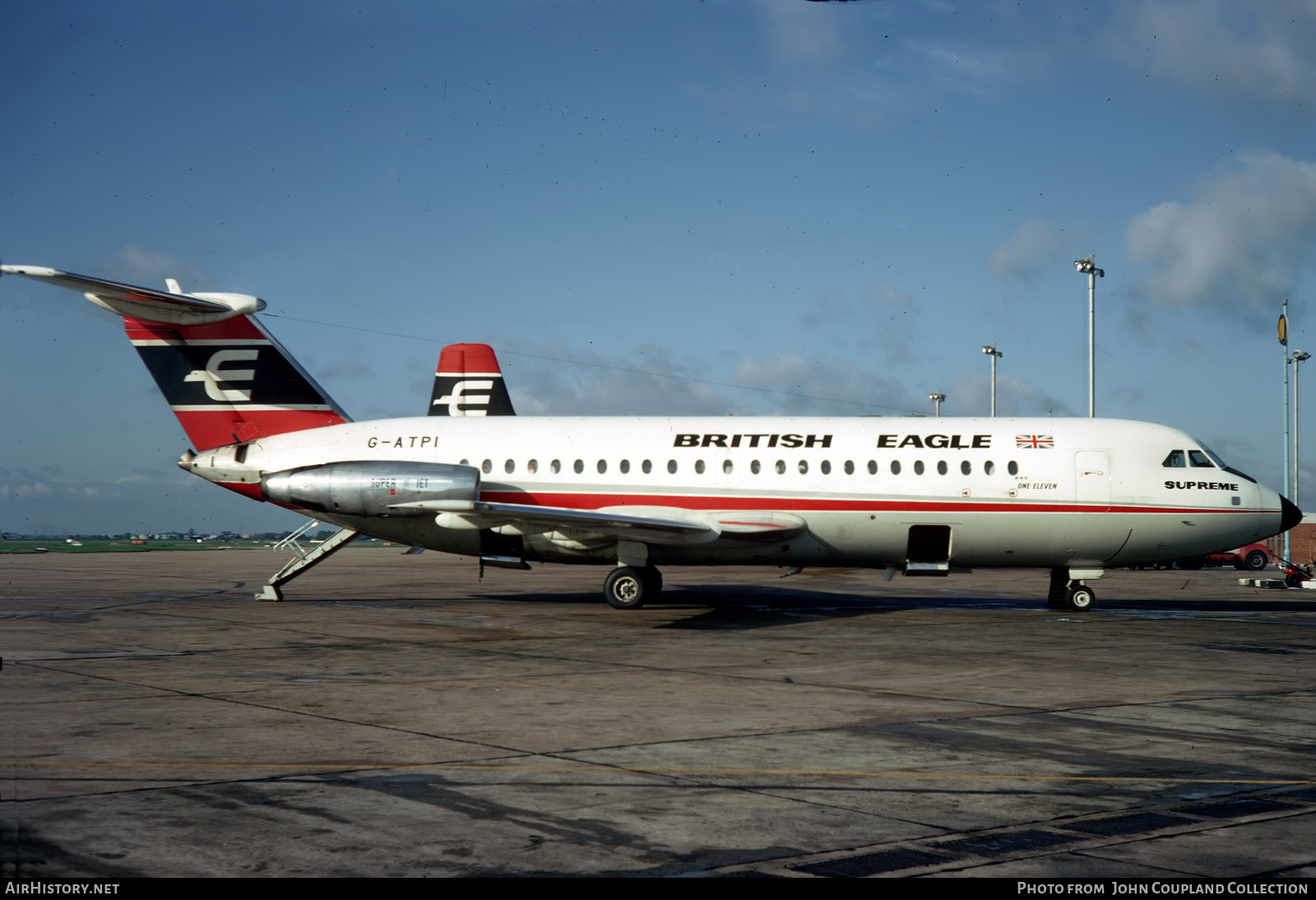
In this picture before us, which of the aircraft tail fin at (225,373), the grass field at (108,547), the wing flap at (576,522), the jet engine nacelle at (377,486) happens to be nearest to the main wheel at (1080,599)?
the wing flap at (576,522)

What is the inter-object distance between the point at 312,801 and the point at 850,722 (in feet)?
17.9

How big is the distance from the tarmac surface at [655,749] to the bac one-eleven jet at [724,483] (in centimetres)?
234

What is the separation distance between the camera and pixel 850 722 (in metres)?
10.6

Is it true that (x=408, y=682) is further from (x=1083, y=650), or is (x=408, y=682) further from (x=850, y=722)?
(x=1083, y=650)

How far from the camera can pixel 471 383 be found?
3934 centimetres

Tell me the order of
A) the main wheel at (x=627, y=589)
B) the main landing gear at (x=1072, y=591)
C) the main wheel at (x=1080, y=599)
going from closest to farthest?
1. the main wheel at (x=627, y=589)
2. the main landing gear at (x=1072, y=591)
3. the main wheel at (x=1080, y=599)

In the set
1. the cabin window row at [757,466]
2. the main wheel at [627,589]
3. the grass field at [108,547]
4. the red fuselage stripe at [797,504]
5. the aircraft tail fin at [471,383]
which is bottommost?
the grass field at [108,547]

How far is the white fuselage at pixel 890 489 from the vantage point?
22.4 meters

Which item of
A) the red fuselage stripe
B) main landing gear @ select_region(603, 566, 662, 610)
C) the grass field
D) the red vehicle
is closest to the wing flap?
the red fuselage stripe

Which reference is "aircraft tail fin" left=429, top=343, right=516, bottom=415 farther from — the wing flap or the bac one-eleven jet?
the wing flap

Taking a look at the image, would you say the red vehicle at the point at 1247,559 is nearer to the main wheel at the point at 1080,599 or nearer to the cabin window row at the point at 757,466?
the main wheel at the point at 1080,599

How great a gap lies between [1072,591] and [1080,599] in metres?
0.27

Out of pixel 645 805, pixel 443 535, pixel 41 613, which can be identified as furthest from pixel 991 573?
pixel 645 805

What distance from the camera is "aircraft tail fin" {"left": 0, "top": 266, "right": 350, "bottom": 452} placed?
23.8 metres
